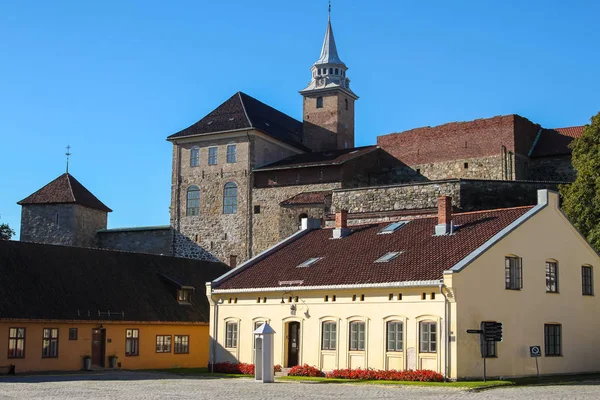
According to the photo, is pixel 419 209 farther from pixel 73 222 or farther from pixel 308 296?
pixel 73 222

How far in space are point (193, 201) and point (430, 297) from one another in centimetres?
3669

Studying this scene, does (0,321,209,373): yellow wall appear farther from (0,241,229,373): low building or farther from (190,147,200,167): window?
(190,147,200,167): window

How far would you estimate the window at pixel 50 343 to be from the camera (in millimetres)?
33625

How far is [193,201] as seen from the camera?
6166cm

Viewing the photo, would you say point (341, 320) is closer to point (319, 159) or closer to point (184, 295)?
point (184, 295)

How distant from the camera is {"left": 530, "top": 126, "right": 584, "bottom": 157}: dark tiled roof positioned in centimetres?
5553

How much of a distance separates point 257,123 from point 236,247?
346 inches

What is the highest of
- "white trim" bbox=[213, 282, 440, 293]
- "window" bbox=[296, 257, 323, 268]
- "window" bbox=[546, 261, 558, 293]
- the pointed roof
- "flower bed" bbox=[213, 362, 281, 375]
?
the pointed roof

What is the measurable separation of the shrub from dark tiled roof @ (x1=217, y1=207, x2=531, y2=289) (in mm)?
2790

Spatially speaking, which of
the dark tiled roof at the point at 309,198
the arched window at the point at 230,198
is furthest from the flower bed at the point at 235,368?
the arched window at the point at 230,198

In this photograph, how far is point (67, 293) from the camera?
35531 mm

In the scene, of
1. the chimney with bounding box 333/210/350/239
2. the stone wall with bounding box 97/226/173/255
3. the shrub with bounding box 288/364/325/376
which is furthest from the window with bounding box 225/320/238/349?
the stone wall with bounding box 97/226/173/255

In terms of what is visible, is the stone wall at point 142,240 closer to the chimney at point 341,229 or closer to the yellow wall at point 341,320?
the yellow wall at point 341,320

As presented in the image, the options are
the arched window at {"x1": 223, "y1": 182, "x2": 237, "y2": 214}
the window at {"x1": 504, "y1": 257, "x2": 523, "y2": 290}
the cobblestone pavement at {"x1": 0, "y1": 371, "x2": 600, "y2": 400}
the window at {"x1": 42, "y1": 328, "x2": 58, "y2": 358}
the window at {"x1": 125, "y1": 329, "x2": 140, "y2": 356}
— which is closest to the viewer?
the cobblestone pavement at {"x1": 0, "y1": 371, "x2": 600, "y2": 400}
